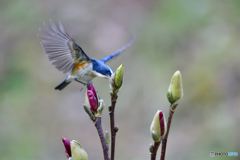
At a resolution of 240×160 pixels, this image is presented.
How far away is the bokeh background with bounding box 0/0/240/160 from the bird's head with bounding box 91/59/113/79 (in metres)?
1.95

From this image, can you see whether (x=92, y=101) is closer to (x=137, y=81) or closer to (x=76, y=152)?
(x=76, y=152)

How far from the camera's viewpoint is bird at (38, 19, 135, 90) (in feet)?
6.22

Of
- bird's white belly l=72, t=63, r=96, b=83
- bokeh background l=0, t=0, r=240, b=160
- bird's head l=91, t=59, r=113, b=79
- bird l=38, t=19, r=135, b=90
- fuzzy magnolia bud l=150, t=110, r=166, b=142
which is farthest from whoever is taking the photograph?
bokeh background l=0, t=0, r=240, b=160

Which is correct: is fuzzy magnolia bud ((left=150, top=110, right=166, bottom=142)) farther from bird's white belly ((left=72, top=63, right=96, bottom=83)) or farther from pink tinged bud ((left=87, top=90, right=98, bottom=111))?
bird's white belly ((left=72, top=63, right=96, bottom=83))

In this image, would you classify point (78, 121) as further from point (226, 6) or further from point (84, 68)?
point (84, 68)

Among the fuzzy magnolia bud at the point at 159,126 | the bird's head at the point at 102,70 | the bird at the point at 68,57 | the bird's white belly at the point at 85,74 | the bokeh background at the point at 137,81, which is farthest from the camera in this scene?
the bokeh background at the point at 137,81

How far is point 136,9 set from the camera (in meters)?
6.20

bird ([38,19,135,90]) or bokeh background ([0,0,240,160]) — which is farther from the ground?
bird ([38,19,135,90])

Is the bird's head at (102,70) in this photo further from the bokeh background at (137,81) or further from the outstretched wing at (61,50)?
the bokeh background at (137,81)

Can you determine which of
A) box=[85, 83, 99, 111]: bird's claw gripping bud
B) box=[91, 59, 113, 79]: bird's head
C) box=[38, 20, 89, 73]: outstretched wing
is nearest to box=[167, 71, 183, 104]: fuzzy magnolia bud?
box=[85, 83, 99, 111]: bird's claw gripping bud

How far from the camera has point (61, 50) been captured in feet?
6.47

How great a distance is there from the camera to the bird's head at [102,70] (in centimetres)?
179

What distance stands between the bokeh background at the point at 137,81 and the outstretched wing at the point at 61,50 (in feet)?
6.56

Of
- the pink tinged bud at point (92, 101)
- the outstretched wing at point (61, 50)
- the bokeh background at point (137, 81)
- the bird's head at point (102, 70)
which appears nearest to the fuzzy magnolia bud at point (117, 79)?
the pink tinged bud at point (92, 101)
